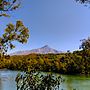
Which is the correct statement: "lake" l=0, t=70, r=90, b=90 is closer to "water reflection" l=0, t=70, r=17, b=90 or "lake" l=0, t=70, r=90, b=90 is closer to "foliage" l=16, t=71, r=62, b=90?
"water reflection" l=0, t=70, r=17, b=90

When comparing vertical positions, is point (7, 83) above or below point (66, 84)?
above

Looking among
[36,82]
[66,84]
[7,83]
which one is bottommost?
[66,84]

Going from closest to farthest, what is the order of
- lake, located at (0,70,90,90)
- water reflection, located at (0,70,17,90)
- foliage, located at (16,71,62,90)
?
foliage, located at (16,71,62,90) < water reflection, located at (0,70,17,90) < lake, located at (0,70,90,90)

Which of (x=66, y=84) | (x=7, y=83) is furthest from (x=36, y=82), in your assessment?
(x=66, y=84)

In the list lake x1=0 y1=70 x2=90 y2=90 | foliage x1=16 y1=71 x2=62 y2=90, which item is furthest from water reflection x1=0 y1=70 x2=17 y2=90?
foliage x1=16 y1=71 x2=62 y2=90

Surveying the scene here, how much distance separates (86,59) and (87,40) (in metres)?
37.5

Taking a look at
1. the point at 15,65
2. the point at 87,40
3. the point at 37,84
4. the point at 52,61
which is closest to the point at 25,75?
Result: the point at 37,84

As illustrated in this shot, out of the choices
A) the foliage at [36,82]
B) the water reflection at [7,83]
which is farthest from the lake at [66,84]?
the foliage at [36,82]

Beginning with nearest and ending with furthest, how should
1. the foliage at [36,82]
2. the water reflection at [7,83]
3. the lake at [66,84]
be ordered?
the foliage at [36,82] → the water reflection at [7,83] → the lake at [66,84]

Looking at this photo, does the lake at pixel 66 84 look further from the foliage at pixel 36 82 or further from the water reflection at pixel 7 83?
the foliage at pixel 36 82

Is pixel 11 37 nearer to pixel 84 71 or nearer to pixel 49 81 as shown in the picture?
pixel 49 81

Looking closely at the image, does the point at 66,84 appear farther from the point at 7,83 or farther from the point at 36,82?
the point at 36,82

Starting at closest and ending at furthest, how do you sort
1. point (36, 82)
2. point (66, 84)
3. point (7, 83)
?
point (36, 82)
point (7, 83)
point (66, 84)

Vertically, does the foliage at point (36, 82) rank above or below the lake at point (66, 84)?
above
